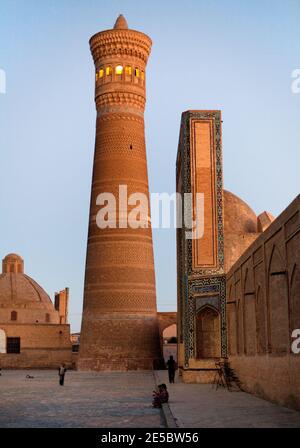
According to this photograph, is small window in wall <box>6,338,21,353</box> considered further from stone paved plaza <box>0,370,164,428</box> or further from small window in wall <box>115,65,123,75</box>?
stone paved plaza <box>0,370,164,428</box>

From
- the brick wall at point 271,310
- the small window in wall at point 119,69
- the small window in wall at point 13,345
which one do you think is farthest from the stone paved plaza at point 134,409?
the small window in wall at point 13,345

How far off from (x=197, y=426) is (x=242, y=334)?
7.17 metres

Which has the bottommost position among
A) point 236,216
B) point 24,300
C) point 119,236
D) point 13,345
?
point 13,345

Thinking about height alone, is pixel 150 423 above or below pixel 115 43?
below

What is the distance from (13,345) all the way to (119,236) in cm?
1023

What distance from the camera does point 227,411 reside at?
34.2 ft

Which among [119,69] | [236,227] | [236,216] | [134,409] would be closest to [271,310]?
[134,409]

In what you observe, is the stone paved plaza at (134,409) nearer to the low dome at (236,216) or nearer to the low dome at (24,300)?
the low dome at (236,216)

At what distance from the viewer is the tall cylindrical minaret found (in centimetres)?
2788

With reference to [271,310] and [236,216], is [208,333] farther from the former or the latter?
[271,310]

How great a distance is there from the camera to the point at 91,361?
27.9 meters
